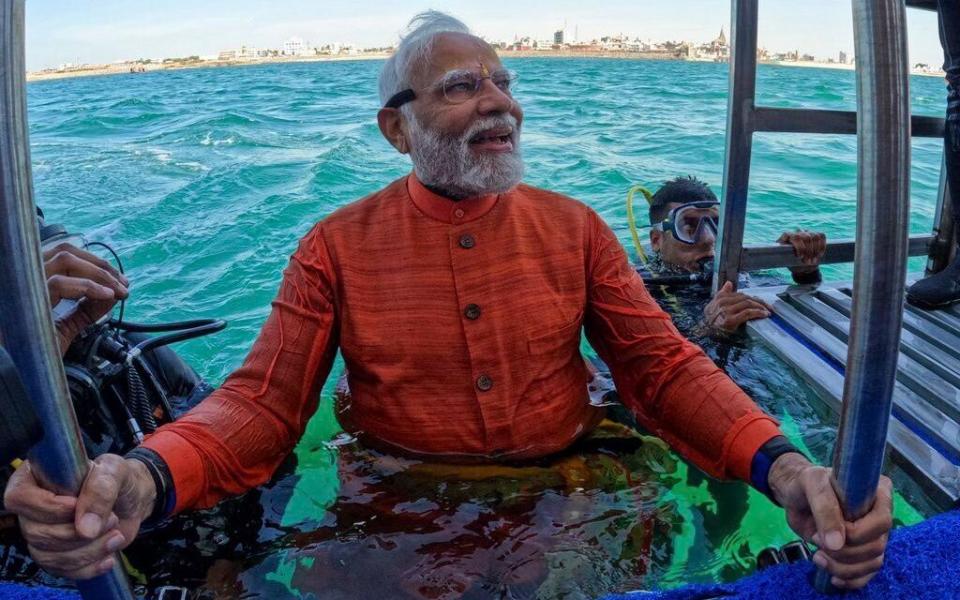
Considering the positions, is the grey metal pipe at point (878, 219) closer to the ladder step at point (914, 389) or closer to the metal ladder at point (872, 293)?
the metal ladder at point (872, 293)

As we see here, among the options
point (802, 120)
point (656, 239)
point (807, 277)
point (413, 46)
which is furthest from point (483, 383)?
point (656, 239)

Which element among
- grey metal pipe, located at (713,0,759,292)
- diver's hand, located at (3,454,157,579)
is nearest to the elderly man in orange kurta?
diver's hand, located at (3,454,157,579)

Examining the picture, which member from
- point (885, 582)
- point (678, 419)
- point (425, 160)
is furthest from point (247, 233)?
point (885, 582)

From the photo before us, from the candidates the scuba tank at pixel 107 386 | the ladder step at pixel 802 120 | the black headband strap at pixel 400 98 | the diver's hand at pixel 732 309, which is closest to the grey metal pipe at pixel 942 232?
the ladder step at pixel 802 120

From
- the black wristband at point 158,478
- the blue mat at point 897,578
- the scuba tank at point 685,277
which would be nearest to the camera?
the blue mat at point 897,578

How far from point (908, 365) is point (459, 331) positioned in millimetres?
1524

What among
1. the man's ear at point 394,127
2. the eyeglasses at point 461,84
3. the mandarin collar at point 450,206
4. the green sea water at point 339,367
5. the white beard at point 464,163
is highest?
the eyeglasses at point 461,84

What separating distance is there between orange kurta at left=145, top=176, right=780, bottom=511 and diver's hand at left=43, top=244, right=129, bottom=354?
0.51 m

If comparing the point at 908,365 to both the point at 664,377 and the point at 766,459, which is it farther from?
the point at 766,459

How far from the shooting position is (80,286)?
1983 mm

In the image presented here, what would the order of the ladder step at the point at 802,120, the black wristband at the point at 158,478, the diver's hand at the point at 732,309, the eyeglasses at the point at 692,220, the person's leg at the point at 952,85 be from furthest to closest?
the eyeglasses at the point at 692,220, the diver's hand at the point at 732,309, the ladder step at the point at 802,120, the person's leg at the point at 952,85, the black wristband at the point at 158,478

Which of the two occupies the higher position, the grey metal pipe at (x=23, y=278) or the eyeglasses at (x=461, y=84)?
the eyeglasses at (x=461, y=84)

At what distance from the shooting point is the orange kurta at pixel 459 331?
190 cm

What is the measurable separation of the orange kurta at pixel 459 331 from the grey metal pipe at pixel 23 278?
101 centimetres
